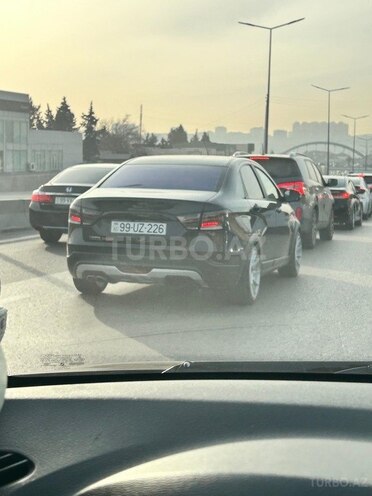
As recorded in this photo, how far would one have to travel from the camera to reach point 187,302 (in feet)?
26.6

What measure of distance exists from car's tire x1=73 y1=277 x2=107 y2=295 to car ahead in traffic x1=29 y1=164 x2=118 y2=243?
18.1 ft

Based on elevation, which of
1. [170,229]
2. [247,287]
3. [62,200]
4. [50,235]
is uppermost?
[170,229]

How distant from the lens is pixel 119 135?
14212cm

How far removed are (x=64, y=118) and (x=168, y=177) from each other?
483ft

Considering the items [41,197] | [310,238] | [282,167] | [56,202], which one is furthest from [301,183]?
[41,197]

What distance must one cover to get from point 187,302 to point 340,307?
1.49 metres

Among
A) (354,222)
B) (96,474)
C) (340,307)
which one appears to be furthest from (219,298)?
(354,222)

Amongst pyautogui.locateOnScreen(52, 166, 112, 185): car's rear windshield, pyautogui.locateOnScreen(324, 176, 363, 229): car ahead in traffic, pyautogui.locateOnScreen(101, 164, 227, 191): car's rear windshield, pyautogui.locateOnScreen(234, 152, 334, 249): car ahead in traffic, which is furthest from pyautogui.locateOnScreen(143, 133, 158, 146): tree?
pyautogui.locateOnScreen(101, 164, 227, 191): car's rear windshield

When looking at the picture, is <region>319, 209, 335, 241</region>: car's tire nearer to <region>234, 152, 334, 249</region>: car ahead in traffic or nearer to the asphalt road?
<region>234, 152, 334, 249</region>: car ahead in traffic

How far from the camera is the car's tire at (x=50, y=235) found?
14.5 meters

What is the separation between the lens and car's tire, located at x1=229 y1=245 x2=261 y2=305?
7.84 m

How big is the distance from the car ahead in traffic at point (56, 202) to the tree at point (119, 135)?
123 meters

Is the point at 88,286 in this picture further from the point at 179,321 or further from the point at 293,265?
the point at 293,265

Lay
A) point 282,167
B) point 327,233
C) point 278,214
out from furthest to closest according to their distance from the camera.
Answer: point 327,233, point 282,167, point 278,214
